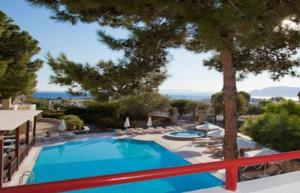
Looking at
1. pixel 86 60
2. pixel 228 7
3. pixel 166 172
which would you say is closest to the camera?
pixel 166 172

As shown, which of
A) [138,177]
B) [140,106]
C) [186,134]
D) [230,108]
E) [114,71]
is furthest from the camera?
[140,106]

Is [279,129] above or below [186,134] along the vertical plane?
above

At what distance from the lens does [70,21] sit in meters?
7.62

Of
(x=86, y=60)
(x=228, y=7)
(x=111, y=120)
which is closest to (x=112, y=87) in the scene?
(x=86, y=60)

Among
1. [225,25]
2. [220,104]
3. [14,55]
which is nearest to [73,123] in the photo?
[14,55]

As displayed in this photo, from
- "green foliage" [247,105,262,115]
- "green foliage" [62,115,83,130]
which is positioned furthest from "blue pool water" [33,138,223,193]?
"green foliage" [247,105,262,115]

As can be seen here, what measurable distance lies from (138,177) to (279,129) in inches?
470

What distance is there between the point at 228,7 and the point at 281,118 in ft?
32.2

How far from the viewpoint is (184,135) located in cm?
2017

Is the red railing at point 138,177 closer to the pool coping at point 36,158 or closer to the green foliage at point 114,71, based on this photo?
the green foliage at point 114,71

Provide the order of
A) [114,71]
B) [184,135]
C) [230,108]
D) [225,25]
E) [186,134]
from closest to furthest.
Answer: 1. [225,25]
2. [114,71]
3. [230,108]
4. [184,135]
5. [186,134]

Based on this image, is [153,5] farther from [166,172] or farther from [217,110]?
[217,110]

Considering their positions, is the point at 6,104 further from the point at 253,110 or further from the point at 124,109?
the point at 253,110

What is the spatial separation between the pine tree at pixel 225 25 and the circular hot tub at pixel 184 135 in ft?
30.8
